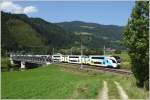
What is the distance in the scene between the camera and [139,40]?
4425cm

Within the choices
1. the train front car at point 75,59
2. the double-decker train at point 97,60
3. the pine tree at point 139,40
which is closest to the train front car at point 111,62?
the double-decker train at point 97,60

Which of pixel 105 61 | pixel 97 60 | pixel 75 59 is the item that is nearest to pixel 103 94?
pixel 105 61

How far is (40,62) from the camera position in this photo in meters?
164

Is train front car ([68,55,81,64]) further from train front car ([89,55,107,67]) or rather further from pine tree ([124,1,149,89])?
pine tree ([124,1,149,89])

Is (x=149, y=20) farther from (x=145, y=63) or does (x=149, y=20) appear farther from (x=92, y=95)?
(x=92, y=95)

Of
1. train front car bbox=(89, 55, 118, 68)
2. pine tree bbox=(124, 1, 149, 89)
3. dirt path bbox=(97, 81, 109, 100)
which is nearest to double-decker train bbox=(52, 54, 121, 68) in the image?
train front car bbox=(89, 55, 118, 68)

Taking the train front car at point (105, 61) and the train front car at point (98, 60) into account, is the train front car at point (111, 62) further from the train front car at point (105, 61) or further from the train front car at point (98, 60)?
the train front car at point (98, 60)

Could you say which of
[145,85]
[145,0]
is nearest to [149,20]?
[145,0]

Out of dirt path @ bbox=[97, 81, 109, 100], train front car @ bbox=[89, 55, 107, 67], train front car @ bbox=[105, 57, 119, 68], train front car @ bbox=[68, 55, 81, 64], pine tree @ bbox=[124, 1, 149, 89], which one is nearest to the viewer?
dirt path @ bbox=[97, 81, 109, 100]

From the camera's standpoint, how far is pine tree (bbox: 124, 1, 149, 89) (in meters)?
44.1

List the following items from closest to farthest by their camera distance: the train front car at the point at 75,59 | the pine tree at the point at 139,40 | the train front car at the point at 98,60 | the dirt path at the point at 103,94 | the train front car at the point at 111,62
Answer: the dirt path at the point at 103,94, the pine tree at the point at 139,40, the train front car at the point at 111,62, the train front car at the point at 98,60, the train front car at the point at 75,59

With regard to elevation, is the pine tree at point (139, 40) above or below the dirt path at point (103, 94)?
above

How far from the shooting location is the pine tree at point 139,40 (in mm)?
44125

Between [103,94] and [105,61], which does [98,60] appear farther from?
[103,94]
